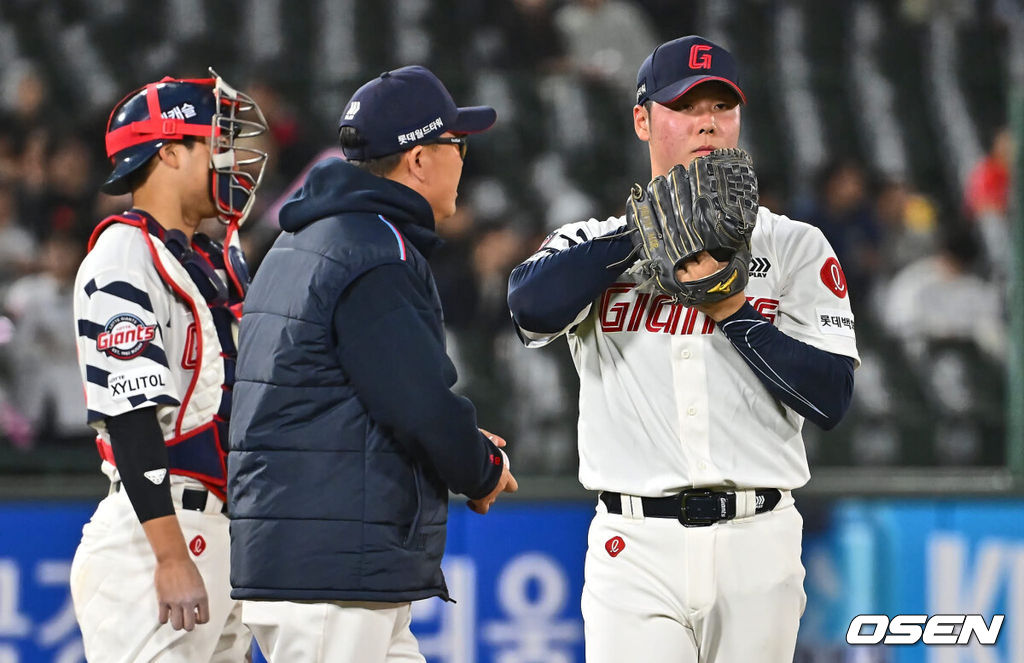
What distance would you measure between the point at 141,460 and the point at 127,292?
42 cm

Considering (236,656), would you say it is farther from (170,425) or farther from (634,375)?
A: (634,375)

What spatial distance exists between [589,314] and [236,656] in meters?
1.33

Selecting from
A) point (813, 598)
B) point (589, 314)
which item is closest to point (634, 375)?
point (589, 314)

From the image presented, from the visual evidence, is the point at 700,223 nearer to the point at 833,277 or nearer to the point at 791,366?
the point at 791,366

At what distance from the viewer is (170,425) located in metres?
3.25

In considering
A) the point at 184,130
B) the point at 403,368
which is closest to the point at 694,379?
the point at 403,368

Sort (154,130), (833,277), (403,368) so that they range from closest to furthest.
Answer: (403,368) < (833,277) < (154,130)

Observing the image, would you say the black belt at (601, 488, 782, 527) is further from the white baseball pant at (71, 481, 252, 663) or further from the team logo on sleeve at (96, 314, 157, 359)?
the team logo on sleeve at (96, 314, 157, 359)

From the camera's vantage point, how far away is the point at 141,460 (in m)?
3.07

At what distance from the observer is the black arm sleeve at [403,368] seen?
104 inches

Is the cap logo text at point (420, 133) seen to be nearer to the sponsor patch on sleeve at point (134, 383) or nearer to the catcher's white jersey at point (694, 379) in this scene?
the catcher's white jersey at point (694, 379)

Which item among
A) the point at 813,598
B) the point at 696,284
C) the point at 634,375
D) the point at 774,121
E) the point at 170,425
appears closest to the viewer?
the point at 696,284

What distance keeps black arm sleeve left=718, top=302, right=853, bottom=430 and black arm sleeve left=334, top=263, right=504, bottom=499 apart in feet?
1.97

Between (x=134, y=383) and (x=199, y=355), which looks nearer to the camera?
(x=134, y=383)
